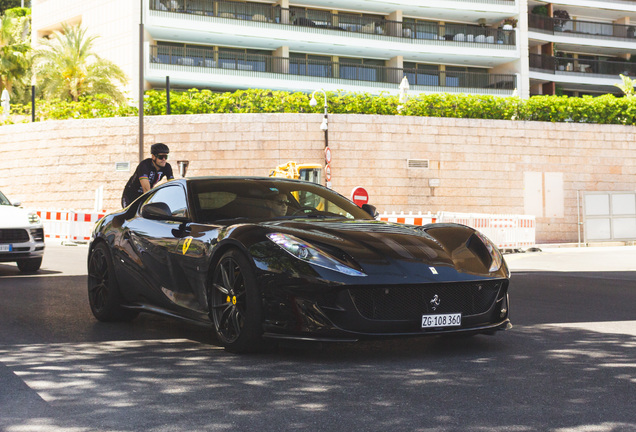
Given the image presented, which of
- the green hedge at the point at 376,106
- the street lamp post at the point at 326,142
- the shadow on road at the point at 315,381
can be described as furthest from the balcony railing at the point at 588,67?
the shadow on road at the point at 315,381

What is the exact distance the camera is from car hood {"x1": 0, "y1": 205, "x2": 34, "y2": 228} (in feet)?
42.4

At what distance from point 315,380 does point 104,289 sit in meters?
3.35

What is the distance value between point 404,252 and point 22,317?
4132 mm

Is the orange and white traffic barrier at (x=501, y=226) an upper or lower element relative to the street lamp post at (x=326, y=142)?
lower

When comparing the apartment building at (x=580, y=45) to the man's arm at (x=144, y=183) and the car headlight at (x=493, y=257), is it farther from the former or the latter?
the car headlight at (x=493, y=257)

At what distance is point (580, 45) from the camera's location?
5331 centimetres

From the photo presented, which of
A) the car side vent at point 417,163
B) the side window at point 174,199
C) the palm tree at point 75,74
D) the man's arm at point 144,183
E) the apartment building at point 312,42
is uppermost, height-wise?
the apartment building at point 312,42

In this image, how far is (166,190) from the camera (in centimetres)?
722

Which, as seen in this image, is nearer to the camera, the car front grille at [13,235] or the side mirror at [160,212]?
the side mirror at [160,212]

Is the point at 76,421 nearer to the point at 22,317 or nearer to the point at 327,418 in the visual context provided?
the point at 327,418

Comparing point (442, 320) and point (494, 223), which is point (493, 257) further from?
point (494, 223)

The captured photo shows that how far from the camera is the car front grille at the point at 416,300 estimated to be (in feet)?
18.0

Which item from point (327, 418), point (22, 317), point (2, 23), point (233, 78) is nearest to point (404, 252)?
point (327, 418)

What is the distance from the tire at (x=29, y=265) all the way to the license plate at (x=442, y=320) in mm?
9280
